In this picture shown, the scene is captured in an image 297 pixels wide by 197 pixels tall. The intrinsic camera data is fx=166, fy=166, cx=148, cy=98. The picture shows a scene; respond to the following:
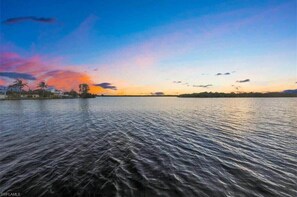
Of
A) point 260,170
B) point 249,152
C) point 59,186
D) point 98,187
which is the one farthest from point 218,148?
point 59,186

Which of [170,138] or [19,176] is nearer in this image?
[19,176]

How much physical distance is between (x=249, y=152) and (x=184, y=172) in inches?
357

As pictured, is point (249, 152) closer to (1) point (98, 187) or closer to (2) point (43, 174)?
(1) point (98, 187)

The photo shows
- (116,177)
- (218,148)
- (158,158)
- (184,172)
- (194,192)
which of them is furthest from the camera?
(218,148)

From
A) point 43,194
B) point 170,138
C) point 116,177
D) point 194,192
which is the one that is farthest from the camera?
point 170,138

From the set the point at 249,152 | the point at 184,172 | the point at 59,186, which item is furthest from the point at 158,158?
the point at 249,152

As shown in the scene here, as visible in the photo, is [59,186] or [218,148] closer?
[59,186]

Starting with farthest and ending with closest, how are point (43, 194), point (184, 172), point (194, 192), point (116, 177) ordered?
1. point (184, 172)
2. point (116, 177)
3. point (194, 192)
4. point (43, 194)

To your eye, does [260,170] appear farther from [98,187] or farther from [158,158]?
[98,187]

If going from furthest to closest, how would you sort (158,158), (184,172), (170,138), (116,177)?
(170,138)
(158,158)
(184,172)
(116,177)

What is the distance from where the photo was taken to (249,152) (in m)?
17.2

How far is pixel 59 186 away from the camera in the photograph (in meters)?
10.0

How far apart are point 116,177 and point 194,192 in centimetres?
512

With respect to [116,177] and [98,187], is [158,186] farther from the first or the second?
[98,187]
